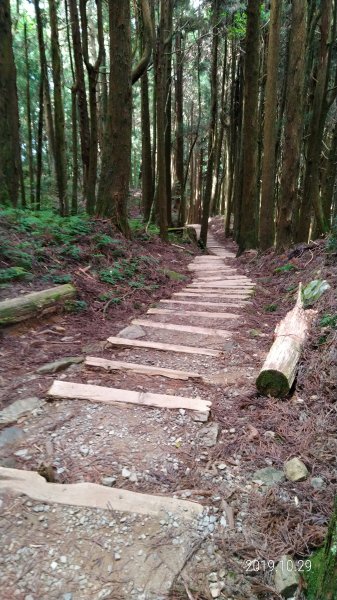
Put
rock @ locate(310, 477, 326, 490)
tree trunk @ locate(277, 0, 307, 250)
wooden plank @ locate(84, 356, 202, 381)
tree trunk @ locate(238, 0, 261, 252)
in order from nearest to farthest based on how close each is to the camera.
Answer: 1. rock @ locate(310, 477, 326, 490)
2. wooden plank @ locate(84, 356, 202, 381)
3. tree trunk @ locate(277, 0, 307, 250)
4. tree trunk @ locate(238, 0, 261, 252)

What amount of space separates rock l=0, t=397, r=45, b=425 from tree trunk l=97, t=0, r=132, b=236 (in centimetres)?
557

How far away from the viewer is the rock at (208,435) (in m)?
2.70

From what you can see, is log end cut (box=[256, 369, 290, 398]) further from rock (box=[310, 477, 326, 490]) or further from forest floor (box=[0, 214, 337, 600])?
rock (box=[310, 477, 326, 490])

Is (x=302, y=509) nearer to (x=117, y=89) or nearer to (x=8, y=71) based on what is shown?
(x=117, y=89)

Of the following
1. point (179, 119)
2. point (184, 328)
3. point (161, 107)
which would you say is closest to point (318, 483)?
point (184, 328)

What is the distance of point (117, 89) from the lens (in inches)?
302

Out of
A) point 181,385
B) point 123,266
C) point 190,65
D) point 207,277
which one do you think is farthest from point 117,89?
point 190,65

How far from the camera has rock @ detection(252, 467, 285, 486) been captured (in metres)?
2.33

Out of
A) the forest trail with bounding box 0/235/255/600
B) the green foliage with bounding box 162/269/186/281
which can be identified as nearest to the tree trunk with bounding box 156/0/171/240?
the green foliage with bounding box 162/269/186/281

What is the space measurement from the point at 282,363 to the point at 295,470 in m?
1.10

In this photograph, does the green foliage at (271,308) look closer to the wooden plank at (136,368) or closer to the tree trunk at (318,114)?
the wooden plank at (136,368)

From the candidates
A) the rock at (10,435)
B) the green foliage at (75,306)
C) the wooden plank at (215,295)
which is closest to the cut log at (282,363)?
the rock at (10,435)

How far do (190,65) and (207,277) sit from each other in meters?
20.4

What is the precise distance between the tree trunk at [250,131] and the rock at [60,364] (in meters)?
8.70
